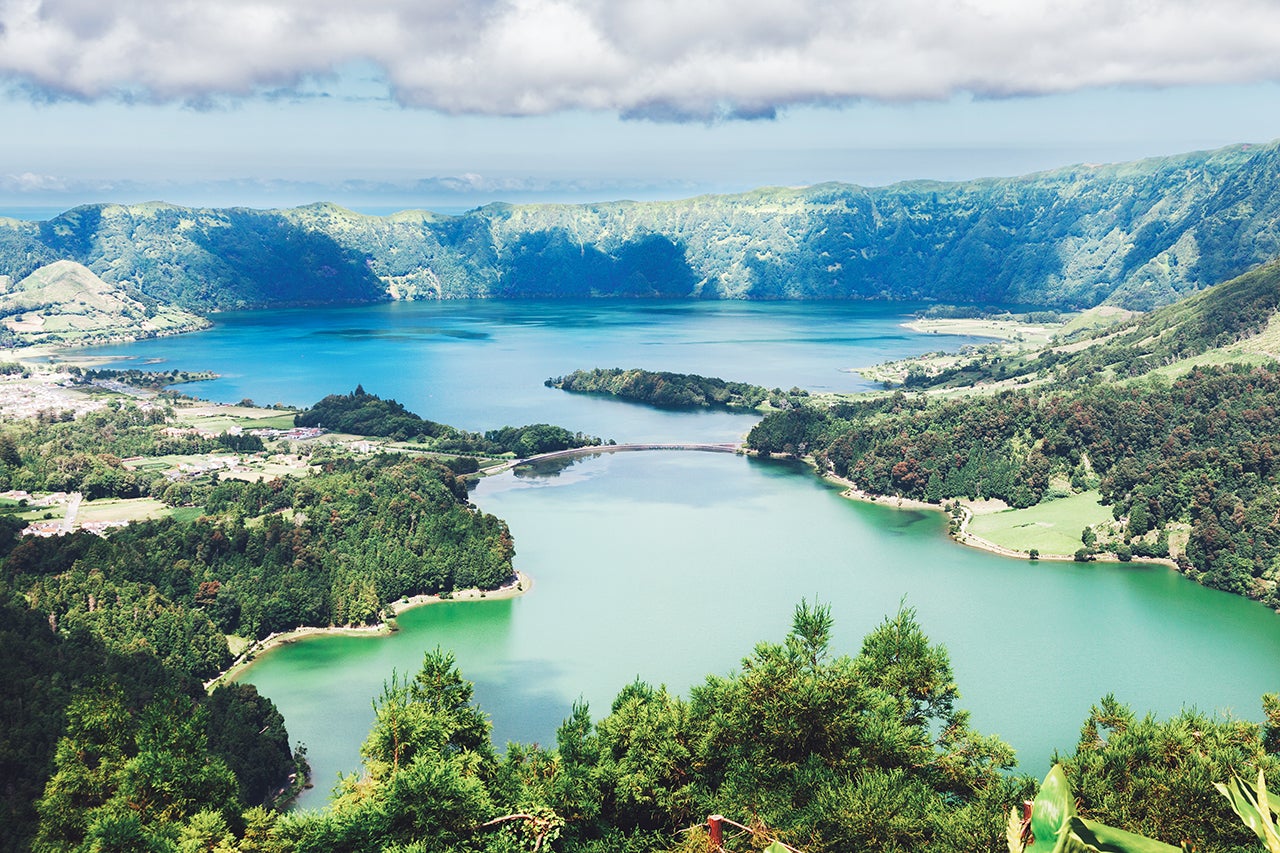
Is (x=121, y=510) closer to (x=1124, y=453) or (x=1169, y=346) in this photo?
(x=1124, y=453)

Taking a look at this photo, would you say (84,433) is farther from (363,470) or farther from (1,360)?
(1,360)

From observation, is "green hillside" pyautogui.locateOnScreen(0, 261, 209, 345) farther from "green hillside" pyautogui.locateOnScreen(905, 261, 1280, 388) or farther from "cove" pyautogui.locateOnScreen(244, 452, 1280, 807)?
"cove" pyautogui.locateOnScreen(244, 452, 1280, 807)

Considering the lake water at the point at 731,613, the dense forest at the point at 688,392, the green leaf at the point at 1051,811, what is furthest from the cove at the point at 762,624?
the dense forest at the point at 688,392

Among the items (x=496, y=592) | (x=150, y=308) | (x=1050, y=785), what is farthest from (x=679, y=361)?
(x=1050, y=785)

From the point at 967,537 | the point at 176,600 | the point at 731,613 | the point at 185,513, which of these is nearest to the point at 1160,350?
the point at 967,537

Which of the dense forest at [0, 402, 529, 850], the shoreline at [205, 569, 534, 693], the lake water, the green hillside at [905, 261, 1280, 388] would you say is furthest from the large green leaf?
the green hillside at [905, 261, 1280, 388]

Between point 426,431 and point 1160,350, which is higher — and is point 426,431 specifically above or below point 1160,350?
below
